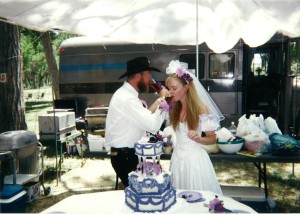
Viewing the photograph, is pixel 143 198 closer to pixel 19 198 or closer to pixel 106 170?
pixel 19 198

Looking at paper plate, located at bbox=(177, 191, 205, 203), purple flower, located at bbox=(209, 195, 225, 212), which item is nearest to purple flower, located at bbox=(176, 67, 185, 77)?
paper plate, located at bbox=(177, 191, 205, 203)

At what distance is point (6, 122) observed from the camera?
23.3ft

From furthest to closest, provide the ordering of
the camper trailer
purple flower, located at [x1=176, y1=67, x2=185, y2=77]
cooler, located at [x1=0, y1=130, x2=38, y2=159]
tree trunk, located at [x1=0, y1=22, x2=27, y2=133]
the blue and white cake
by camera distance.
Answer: the camper trailer → tree trunk, located at [x1=0, y1=22, x2=27, y2=133] → cooler, located at [x1=0, y1=130, x2=38, y2=159] → purple flower, located at [x1=176, y1=67, x2=185, y2=77] → the blue and white cake

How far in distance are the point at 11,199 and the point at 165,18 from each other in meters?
3.44

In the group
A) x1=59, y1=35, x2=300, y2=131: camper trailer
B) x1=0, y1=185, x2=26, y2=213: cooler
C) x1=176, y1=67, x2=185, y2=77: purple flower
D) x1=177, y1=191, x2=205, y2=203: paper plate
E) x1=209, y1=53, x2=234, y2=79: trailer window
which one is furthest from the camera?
x1=209, y1=53, x2=234, y2=79: trailer window

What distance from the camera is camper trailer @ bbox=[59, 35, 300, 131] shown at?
9828 mm

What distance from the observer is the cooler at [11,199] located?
461 centimetres

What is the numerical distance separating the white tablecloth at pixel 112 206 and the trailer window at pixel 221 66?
24.6 feet

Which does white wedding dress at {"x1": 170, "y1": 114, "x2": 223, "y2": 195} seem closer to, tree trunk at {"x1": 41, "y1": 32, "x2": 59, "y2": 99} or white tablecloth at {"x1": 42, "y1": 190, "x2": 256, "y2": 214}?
white tablecloth at {"x1": 42, "y1": 190, "x2": 256, "y2": 214}

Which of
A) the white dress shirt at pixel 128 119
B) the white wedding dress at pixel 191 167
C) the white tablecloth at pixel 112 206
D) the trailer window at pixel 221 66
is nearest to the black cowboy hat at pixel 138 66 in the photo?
the white dress shirt at pixel 128 119

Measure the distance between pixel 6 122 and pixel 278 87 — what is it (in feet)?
25.9

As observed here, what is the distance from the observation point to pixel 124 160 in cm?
407

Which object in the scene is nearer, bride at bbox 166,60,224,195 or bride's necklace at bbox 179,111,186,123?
bride at bbox 166,60,224,195

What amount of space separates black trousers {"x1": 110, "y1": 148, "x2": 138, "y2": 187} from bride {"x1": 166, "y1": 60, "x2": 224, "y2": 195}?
52 centimetres
